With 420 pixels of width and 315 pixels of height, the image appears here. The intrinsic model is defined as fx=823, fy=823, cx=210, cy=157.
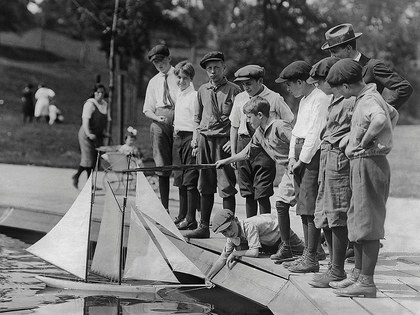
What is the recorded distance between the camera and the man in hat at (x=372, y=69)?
20.2 feet

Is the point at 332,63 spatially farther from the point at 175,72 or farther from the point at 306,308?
the point at 175,72

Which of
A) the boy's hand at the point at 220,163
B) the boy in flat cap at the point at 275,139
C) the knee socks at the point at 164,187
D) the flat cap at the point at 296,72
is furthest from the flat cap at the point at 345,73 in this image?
the knee socks at the point at 164,187

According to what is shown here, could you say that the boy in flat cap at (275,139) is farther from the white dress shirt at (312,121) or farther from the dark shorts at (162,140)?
the dark shorts at (162,140)

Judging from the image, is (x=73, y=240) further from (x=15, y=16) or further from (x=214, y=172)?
(x=15, y=16)

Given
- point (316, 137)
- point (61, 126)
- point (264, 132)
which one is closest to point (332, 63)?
point (316, 137)

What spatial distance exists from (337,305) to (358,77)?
146 centimetres

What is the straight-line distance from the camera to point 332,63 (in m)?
5.89

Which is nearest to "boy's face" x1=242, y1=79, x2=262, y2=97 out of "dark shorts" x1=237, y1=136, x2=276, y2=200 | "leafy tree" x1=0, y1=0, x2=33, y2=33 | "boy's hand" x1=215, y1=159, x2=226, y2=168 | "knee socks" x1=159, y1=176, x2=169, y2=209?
"dark shorts" x1=237, y1=136, x2=276, y2=200

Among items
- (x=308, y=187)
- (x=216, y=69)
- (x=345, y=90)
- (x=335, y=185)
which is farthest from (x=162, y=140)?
(x=345, y=90)

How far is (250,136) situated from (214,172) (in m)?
0.79

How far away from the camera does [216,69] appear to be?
7.52 metres

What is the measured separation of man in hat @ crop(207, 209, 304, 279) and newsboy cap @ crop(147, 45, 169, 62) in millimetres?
2277

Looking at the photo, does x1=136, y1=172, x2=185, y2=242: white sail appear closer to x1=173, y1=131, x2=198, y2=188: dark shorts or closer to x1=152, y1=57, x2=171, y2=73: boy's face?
x1=173, y1=131, x2=198, y2=188: dark shorts

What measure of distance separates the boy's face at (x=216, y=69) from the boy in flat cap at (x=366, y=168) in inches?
89.8
